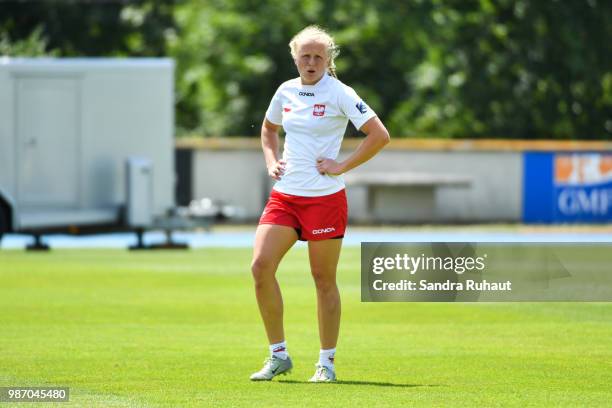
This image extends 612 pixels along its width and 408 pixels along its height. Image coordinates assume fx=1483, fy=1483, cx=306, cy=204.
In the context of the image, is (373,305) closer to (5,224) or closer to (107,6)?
(5,224)

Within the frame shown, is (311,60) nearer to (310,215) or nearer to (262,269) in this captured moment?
(310,215)

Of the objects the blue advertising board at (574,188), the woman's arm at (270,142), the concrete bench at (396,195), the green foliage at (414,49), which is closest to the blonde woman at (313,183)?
the woman's arm at (270,142)

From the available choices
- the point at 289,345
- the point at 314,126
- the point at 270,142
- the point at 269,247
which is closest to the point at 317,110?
the point at 314,126

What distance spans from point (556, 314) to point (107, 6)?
3568 centimetres

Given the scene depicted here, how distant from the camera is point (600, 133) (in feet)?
155

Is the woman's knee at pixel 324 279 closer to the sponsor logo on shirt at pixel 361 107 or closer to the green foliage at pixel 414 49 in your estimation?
Answer: the sponsor logo on shirt at pixel 361 107

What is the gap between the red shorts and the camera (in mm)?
8430

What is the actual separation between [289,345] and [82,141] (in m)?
13.5

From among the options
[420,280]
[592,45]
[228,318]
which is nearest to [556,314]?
[228,318]

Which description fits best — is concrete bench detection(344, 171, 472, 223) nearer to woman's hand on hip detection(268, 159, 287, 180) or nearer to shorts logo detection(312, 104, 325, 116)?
woman's hand on hip detection(268, 159, 287, 180)

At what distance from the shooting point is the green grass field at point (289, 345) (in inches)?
314

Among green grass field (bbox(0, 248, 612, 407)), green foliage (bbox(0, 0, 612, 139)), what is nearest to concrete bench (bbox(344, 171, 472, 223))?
green foliage (bbox(0, 0, 612, 139))

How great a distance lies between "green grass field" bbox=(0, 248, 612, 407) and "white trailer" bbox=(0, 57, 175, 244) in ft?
19.1

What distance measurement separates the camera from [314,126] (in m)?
8.41
